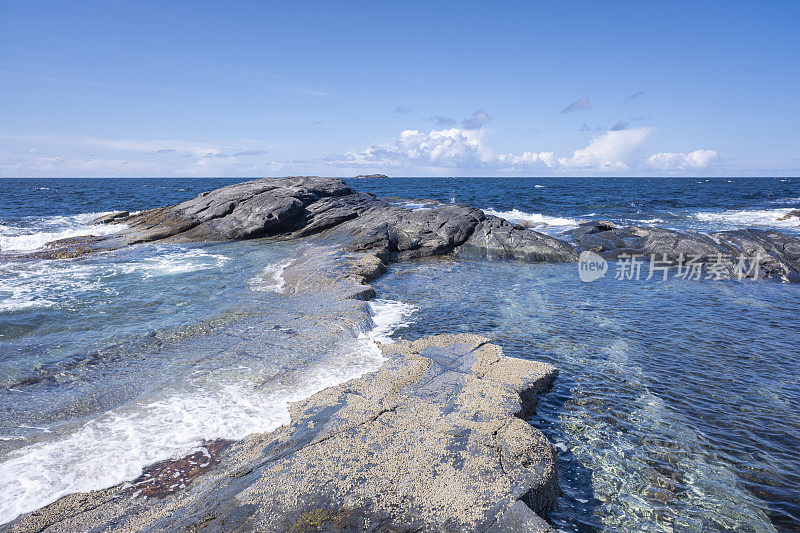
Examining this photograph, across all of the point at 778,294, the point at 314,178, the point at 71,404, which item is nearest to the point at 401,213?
the point at 314,178

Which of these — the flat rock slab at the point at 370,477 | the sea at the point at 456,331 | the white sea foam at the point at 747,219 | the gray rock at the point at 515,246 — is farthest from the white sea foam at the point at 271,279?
the white sea foam at the point at 747,219

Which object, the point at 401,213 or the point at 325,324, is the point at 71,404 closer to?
the point at 325,324

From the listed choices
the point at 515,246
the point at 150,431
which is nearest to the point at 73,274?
the point at 150,431

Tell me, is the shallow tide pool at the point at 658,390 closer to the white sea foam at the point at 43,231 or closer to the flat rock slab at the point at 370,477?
the flat rock slab at the point at 370,477

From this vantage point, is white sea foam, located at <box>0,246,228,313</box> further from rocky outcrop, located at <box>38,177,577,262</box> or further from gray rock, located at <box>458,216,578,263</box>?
gray rock, located at <box>458,216,578,263</box>

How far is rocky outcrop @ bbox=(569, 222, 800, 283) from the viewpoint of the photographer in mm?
20938

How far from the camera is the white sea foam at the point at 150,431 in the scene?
6.34 metres

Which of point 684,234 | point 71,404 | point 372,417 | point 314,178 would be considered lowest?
point 71,404

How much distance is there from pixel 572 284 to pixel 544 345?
8.52 meters

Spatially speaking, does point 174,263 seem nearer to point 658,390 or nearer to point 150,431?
point 150,431

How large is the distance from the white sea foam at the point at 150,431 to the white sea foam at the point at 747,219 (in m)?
43.4

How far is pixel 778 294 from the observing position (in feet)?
57.2

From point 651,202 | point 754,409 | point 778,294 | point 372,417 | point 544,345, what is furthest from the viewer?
point 651,202

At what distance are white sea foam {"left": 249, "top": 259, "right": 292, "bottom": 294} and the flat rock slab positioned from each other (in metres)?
10.9
